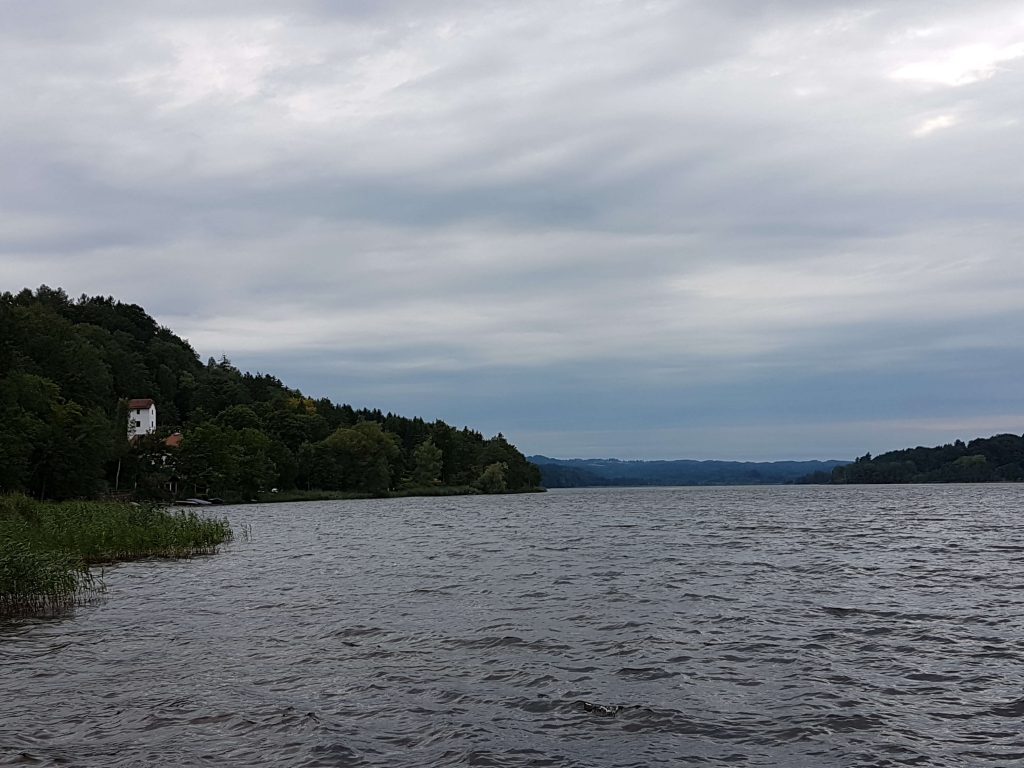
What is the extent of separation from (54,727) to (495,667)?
26.4ft

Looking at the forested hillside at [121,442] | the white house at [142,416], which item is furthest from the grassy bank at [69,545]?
the white house at [142,416]

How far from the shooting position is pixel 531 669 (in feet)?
58.0

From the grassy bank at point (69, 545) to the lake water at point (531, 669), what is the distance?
169 cm

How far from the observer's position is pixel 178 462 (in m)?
138

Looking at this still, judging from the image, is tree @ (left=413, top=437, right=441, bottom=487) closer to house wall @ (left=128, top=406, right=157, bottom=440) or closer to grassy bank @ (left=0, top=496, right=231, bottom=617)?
house wall @ (left=128, top=406, right=157, bottom=440)

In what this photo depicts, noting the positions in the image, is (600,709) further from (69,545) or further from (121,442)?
(121,442)

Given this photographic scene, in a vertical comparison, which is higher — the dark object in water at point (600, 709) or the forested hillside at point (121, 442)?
the forested hillside at point (121, 442)

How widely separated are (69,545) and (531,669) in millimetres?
26325

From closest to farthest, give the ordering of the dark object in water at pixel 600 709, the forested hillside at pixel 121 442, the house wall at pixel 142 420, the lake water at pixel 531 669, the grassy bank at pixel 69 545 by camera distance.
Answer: the lake water at pixel 531 669 < the dark object in water at pixel 600 709 < the grassy bank at pixel 69 545 < the forested hillside at pixel 121 442 < the house wall at pixel 142 420

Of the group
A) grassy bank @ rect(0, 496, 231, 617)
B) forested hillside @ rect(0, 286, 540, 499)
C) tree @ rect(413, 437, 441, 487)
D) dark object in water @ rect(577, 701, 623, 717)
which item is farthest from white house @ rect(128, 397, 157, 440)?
dark object in water @ rect(577, 701, 623, 717)

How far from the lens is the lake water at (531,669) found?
499 inches

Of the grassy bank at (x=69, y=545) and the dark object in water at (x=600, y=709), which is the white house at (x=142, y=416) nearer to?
the grassy bank at (x=69, y=545)

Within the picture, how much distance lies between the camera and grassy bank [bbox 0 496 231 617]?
80.5ft

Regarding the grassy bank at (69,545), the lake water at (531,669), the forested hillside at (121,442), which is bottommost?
the lake water at (531,669)
